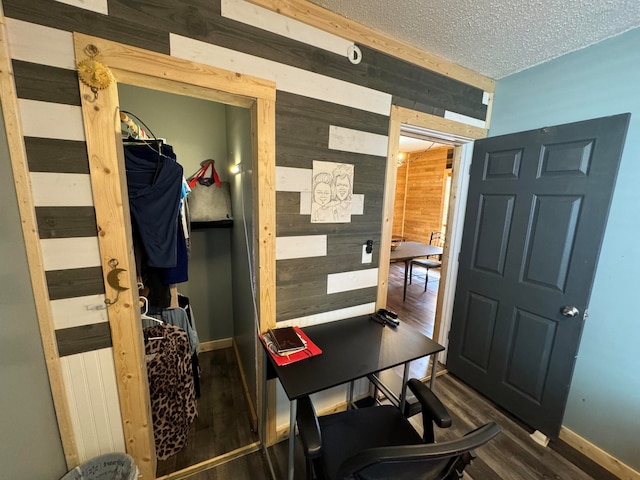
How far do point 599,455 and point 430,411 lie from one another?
1.49 m

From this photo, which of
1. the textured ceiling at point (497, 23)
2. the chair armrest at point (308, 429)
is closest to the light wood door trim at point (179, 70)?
the textured ceiling at point (497, 23)

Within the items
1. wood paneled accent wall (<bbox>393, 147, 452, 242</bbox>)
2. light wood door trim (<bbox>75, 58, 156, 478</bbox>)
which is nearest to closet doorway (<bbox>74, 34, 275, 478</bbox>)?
light wood door trim (<bbox>75, 58, 156, 478</bbox>)

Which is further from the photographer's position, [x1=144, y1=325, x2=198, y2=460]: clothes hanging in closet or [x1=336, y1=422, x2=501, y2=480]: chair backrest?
[x1=144, y1=325, x2=198, y2=460]: clothes hanging in closet

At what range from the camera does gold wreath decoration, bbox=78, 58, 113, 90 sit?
0.95m

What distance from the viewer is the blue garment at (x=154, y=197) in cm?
135

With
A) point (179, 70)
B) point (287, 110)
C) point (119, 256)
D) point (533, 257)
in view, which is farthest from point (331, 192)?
point (533, 257)

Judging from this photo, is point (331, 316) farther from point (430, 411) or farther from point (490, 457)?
point (490, 457)

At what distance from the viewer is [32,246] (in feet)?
3.20

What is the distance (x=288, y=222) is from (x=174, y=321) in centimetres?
114

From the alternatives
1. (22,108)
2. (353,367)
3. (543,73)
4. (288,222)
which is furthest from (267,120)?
(543,73)

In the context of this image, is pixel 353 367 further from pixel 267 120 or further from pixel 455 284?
pixel 455 284

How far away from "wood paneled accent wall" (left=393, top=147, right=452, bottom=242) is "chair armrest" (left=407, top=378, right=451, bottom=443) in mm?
5215

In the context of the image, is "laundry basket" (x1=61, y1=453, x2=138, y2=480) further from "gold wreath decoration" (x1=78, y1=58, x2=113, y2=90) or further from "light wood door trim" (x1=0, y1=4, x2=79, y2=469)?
"gold wreath decoration" (x1=78, y1=58, x2=113, y2=90)

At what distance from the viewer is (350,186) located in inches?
64.1
